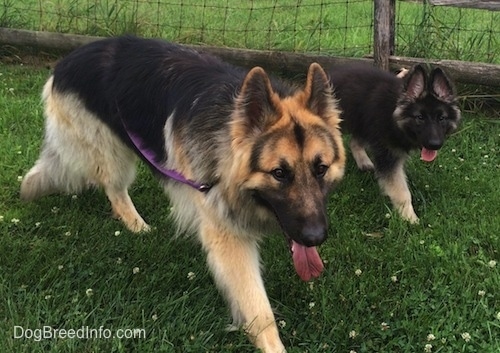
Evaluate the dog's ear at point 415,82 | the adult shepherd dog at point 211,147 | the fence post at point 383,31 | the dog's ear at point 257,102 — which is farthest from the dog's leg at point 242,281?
the fence post at point 383,31

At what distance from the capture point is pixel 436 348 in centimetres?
289

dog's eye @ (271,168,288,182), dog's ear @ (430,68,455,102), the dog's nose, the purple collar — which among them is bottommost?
the dog's nose

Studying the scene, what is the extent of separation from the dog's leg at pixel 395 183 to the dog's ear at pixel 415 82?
56cm

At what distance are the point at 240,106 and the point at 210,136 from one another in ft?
1.04

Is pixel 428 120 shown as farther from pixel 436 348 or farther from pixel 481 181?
pixel 436 348

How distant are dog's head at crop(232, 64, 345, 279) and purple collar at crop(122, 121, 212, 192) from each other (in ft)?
1.29

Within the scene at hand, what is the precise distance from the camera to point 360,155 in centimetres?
529

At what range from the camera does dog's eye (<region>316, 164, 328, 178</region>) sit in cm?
260

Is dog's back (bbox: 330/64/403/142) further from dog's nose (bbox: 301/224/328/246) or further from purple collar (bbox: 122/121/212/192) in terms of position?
dog's nose (bbox: 301/224/328/246)

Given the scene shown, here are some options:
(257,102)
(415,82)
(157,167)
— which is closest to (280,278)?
(157,167)

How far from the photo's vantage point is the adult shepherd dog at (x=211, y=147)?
2.57 m

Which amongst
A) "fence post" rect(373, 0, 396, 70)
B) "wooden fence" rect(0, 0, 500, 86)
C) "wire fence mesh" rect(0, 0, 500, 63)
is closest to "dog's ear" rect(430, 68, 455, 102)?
"wooden fence" rect(0, 0, 500, 86)

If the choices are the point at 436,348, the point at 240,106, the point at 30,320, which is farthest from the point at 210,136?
the point at 436,348

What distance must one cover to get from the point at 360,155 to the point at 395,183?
843 millimetres
